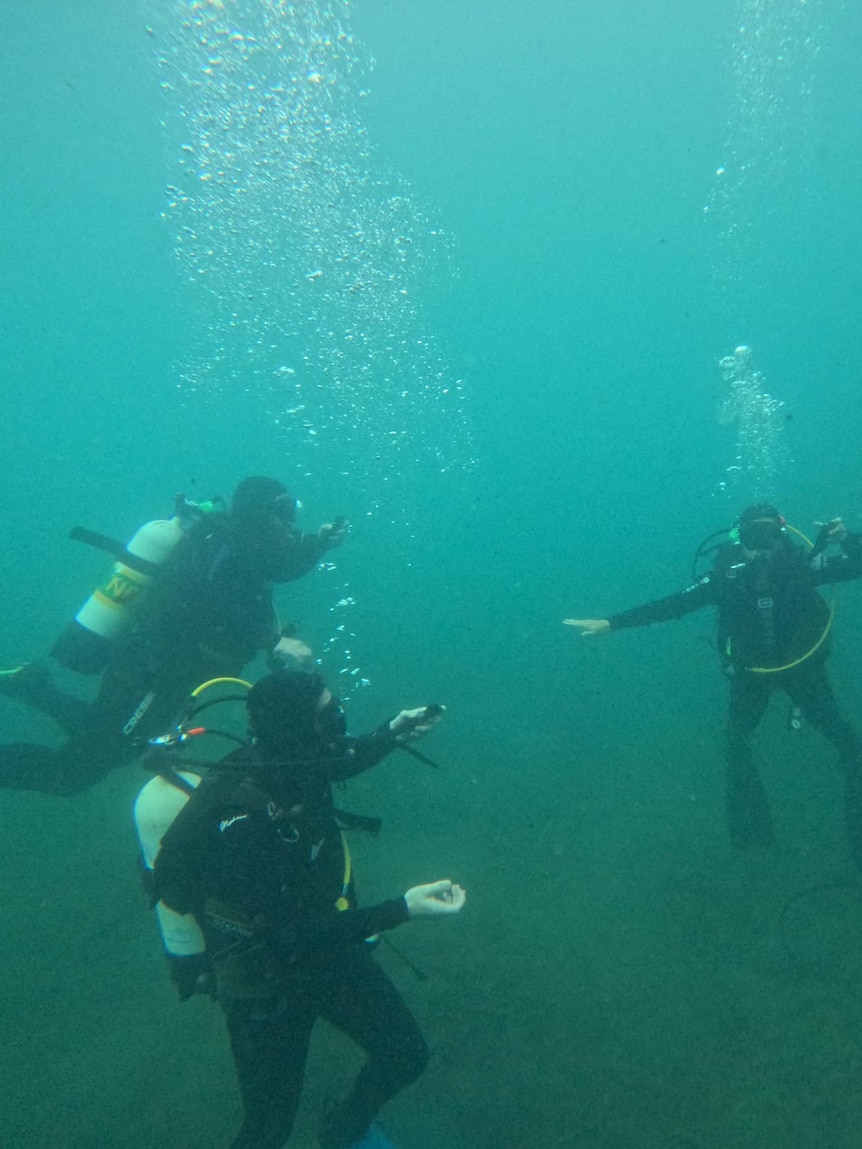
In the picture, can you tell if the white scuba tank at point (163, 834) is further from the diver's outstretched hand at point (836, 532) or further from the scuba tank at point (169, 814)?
the diver's outstretched hand at point (836, 532)

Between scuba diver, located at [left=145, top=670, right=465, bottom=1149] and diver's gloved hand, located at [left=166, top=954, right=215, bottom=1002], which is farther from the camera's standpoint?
diver's gloved hand, located at [left=166, top=954, right=215, bottom=1002]

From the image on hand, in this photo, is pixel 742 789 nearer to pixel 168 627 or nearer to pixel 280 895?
pixel 280 895

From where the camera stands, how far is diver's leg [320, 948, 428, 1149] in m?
3.12

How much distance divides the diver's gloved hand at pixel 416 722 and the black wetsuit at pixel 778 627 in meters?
3.08

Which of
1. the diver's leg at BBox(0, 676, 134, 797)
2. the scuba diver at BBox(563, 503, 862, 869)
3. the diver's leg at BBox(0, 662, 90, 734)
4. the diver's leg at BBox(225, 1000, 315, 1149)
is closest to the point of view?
the diver's leg at BBox(225, 1000, 315, 1149)

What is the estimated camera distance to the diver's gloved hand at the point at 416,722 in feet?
10.1

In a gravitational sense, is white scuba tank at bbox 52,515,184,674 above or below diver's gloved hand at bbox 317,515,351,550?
below

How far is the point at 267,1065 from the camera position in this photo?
2.84 meters

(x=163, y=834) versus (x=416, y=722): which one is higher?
(x=416, y=722)

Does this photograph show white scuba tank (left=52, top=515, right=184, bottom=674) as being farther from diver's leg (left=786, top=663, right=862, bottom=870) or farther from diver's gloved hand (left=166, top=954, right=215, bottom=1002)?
diver's leg (left=786, top=663, right=862, bottom=870)

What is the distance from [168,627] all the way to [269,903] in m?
3.09

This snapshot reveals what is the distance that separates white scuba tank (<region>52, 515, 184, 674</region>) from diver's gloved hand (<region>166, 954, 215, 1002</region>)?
298 centimetres

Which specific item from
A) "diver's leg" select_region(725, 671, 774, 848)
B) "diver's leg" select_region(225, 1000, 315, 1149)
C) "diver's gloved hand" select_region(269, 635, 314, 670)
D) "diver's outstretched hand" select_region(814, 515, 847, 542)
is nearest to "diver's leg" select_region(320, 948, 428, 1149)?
"diver's leg" select_region(225, 1000, 315, 1149)

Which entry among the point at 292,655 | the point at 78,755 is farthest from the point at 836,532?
the point at 78,755
